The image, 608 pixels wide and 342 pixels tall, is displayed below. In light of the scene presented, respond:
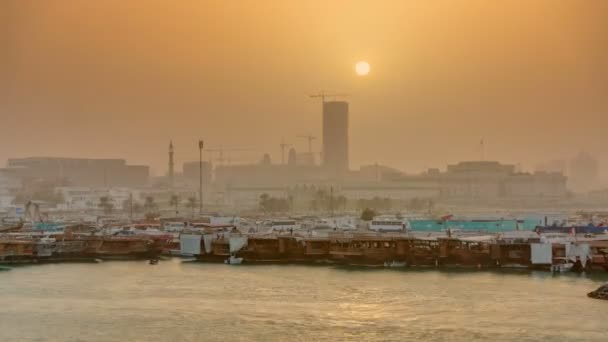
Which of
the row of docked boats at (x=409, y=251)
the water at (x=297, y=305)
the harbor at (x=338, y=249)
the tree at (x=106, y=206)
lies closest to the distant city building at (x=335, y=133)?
the tree at (x=106, y=206)

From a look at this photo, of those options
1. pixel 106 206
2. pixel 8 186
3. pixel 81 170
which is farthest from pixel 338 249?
pixel 81 170

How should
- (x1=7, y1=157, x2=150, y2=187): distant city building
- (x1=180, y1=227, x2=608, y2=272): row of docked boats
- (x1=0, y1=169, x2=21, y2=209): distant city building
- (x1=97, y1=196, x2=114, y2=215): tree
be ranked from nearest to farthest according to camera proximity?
(x1=180, y1=227, x2=608, y2=272): row of docked boats, (x1=97, y1=196, x2=114, y2=215): tree, (x1=0, y1=169, x2=21, y2=209): distant city building, (x1=7, y1=157, x2=150, y2=187): distant city building

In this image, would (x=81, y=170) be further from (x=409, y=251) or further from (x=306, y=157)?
(x=409, y=251)

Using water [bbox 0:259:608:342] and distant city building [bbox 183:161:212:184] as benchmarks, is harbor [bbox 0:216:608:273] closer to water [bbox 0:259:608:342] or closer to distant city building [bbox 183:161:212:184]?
Answer: water [bbox 0:259:608:342]

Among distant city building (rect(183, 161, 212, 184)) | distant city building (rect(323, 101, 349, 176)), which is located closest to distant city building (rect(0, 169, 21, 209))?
distant city building (rect(183, 161, 212, 184))

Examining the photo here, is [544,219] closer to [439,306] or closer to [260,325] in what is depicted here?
[439,306]

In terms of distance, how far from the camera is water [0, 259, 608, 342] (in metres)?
14.2

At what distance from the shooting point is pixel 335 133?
106 meters

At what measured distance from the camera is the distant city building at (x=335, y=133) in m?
104

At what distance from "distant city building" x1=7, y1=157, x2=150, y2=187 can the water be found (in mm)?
63604

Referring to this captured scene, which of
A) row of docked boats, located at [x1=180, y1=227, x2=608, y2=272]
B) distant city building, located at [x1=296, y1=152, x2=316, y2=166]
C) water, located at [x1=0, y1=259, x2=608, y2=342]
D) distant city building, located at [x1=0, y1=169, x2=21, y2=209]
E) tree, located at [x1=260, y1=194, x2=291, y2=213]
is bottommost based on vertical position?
water, located at [x1=0, y1=259, x2=608, y2=342]

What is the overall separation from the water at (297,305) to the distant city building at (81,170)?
63.6 m

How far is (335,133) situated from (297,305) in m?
89.8

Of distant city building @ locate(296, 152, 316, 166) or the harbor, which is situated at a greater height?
distant city building @ locate(296, 152, 316, 166)
